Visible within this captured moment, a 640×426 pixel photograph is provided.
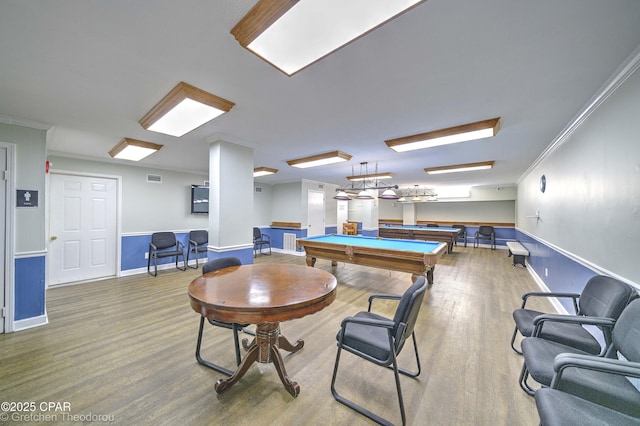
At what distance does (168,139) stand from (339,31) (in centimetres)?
314

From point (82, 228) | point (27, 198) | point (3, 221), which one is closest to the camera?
point (3, 221)

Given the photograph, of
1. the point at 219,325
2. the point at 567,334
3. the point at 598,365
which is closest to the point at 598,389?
the point at 598,365

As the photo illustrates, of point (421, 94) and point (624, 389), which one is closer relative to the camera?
point (624, 389)

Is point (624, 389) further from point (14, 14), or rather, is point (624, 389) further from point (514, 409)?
point (14, 14)

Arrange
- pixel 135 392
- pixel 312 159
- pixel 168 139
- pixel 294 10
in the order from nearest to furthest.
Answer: pixel 294 10
pixel 135 392
pixel 168 139
pixel 312 159

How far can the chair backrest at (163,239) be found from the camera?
5102 millimetres

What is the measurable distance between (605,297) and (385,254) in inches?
94.9

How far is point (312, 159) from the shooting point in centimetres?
432

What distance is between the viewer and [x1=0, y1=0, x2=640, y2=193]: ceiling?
123 cm

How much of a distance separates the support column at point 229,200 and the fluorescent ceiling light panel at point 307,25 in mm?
2123

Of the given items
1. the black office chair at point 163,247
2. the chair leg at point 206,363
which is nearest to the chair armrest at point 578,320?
the chair leg at point 206,363

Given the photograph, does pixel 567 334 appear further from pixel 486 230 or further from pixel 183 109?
pixel 486 230

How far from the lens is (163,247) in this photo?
5160mm

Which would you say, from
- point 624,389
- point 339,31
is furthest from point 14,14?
point 624,389
